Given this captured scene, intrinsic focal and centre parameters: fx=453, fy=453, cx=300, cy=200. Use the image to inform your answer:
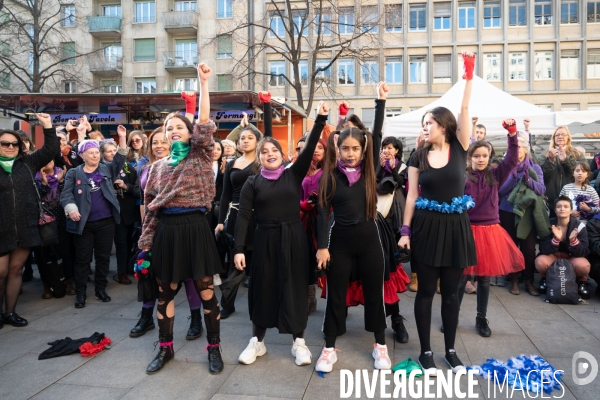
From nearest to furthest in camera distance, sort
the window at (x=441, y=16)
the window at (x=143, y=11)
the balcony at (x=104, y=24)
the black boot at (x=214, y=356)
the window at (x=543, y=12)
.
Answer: the black boot at (x=214, y=356) → the window at (x=543, y=12) → the window at (x=441, y=16) → the balcony at (x=104, y=24) → the window at (x=143, y=11)

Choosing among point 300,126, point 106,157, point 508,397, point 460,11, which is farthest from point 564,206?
point 460,11

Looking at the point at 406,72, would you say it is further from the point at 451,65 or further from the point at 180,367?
the point at 180,367

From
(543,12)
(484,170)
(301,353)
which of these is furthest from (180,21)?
(301,353)

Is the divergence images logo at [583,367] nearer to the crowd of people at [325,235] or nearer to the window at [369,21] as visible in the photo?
the crowd of people at [325,235]

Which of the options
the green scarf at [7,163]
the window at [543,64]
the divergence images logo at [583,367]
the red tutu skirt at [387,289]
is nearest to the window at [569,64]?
the window at [543,64]

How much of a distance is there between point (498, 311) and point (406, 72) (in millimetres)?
29067

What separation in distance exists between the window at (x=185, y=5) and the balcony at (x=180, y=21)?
160 cm

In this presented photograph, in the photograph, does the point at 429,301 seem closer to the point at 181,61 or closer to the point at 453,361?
the point at 453,361

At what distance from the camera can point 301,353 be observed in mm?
3635

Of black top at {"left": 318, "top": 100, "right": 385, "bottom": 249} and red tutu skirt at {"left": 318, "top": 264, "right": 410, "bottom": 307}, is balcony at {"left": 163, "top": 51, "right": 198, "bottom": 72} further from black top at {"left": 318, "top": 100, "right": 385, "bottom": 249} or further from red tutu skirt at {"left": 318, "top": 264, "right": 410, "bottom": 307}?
black top at {"left": 318, "top": 100, "right": 385, "bottom": 249}

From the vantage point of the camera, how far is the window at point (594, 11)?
1166 inches

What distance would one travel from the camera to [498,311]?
502 centimetres

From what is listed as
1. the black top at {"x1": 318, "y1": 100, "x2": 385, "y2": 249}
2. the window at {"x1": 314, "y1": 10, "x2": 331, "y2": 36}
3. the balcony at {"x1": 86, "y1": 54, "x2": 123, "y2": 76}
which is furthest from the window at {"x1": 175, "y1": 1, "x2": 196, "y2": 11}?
the black top at {"x1": 318, "y1": 100, "x2": 385, "y2": 249}

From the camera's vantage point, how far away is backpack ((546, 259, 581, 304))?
17.4 feet
